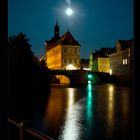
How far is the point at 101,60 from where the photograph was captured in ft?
274

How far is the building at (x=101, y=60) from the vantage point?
83062 millimetres

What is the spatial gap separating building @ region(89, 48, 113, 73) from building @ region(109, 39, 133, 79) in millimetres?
8950

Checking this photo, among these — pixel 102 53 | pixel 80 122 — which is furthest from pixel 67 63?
pixel 80 122

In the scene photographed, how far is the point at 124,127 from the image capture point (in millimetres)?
16203

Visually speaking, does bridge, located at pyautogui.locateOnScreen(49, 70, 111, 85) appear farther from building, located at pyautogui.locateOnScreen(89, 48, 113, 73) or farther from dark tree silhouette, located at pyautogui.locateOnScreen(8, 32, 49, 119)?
dark tree silhouette, located at pyautogui.locateOnScreen(8, 32, 49, 119)

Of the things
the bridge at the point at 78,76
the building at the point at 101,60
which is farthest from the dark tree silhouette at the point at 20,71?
the building at the point at 101,60

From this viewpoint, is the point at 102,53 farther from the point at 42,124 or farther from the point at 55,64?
the point at 42,124

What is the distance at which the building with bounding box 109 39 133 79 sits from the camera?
6269 cm

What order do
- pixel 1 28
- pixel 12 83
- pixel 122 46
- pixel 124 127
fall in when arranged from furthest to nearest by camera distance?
pixel 122 46, pixel 12 83, pixel 124 127, pixel 1 28

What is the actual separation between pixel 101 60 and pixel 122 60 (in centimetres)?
1698

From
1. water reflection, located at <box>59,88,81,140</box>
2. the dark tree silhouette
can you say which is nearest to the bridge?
the dark tree silhouette

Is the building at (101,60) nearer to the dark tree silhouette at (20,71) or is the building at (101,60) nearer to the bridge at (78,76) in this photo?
the bridge at (78,76)

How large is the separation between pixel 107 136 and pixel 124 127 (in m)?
2.79

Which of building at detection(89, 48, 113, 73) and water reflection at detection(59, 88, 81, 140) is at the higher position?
building at detection(89, 48, 113, 73)
